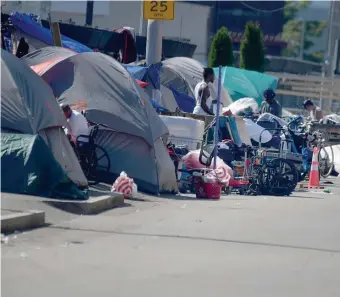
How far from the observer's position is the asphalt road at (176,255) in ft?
26.0

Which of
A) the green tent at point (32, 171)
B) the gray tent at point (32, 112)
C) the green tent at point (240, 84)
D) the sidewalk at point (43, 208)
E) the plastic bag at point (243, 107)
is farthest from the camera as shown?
the green tent at point (240, 84)

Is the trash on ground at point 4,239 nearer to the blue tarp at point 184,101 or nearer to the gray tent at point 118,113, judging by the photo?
the gray tent at point 118,113

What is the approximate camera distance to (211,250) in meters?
9.98

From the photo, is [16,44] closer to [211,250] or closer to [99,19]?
[211,250]

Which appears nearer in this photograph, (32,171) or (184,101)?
(32,171)

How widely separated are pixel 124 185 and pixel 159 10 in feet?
17.6

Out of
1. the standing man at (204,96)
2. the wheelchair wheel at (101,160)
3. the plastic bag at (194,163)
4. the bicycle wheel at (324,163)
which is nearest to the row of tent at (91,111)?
the wheelchair wheel at (101,160)

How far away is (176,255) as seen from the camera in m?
9.50

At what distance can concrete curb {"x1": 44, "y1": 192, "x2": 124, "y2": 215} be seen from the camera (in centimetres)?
1207

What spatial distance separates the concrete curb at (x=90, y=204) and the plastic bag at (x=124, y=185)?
0.60m

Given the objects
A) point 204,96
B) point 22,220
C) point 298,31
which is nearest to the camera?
point 22,220

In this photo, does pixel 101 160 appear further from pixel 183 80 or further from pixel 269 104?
pixel 183 80

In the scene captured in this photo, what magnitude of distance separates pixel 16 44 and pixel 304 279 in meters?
13.6

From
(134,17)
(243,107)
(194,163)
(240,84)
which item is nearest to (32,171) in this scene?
(194,163)
